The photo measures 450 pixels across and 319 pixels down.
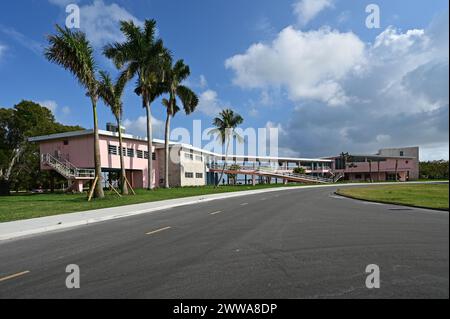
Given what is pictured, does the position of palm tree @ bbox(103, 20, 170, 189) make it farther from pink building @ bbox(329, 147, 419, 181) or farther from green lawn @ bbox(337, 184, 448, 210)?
pink building @ bbox(329, 147, 419, 181)

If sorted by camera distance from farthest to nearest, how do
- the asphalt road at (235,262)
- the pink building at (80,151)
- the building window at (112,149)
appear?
the building window at (112,149)
the pink building at (80,151)
the asphalt road at (235,262)

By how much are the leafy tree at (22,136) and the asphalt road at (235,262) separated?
145 feet

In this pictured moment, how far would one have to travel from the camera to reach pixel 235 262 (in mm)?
6273

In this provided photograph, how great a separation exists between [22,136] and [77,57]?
109ft

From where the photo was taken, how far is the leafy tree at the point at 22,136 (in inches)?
1847

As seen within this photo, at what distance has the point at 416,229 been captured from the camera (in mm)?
9320

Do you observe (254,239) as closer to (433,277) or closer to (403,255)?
(403,255)

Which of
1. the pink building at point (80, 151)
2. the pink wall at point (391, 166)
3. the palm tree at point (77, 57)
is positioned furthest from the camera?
the pink wall at point (391, 166)

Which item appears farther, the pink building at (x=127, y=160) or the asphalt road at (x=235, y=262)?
the pink building at (x=127, y=160)

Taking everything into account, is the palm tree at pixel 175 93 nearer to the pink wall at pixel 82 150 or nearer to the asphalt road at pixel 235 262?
the pink wall at pixel 82 150

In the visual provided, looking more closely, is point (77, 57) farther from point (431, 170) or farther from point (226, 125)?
point (431, 170)

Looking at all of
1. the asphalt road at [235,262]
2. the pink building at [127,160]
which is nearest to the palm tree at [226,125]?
the pink building at [127,160]

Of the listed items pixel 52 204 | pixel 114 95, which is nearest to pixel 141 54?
pixel 114 95
